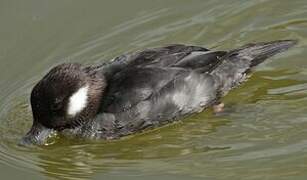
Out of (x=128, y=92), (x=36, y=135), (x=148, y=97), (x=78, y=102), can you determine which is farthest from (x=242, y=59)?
(x=36, y=135)

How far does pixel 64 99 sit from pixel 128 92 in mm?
586

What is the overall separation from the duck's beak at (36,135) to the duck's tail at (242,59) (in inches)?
65.7

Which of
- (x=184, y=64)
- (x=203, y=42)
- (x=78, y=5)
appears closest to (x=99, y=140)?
Result: (x=184, y=64)

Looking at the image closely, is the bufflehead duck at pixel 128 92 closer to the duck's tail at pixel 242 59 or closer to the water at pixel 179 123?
the duck's tail at pixel 242 59

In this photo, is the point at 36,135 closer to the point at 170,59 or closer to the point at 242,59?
the point at 170,59

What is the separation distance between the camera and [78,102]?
7.16 metres

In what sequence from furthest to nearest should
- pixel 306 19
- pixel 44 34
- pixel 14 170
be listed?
pixel 44 34
pixel 306 19
pixel 14 170

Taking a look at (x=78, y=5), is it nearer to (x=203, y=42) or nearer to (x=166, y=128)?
(x=203, y=42)

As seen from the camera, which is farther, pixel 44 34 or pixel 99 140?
pixel 44 34

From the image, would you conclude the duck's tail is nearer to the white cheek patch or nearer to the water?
the water

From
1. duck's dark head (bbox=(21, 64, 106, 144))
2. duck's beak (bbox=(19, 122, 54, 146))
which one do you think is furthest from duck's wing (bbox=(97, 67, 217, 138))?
duck's beak (bbox=(19, 122, 54, 146))

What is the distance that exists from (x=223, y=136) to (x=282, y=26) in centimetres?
180

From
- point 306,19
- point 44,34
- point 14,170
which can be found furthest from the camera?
point 44,34

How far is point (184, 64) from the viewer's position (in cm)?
709
